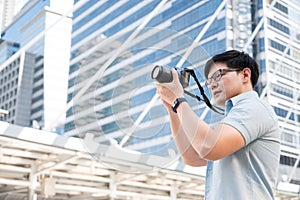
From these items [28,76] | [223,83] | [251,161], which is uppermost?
[28,76]

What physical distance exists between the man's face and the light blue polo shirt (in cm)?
1

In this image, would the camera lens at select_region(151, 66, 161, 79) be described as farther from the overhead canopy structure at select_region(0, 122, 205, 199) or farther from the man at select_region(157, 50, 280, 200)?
the overhead canopy structure at select_region(0, 122, 205, 199)

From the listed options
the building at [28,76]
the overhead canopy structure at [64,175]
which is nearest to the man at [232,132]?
the overhead canopy structure at [64,175]

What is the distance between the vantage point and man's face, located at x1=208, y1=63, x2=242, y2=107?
64 cm

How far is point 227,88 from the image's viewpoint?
26.1 inches

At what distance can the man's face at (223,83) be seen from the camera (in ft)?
2.11

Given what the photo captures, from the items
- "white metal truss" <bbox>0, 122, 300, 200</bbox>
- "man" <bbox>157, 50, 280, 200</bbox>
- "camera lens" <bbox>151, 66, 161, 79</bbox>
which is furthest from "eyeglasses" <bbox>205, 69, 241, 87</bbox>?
"white metal truss" <bbox>0, 122, 300, 200</bbox>

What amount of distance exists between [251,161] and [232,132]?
0.09 m

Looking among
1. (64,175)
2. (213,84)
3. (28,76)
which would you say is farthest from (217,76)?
(28,76)

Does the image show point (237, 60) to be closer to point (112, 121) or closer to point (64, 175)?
point (112, 121)

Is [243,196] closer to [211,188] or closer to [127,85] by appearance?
[211,188]

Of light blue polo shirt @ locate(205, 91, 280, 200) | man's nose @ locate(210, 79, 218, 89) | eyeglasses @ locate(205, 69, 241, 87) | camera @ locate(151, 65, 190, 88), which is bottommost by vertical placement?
light blue polo shirt @ locate(205, 91, 280, 200)

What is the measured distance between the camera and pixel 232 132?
1.91 ft

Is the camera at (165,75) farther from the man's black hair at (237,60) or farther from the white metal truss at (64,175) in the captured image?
the white metal truss at (64,175)
